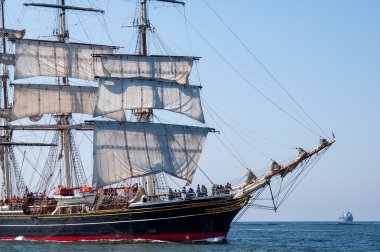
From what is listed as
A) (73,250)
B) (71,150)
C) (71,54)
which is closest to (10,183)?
(71,150)

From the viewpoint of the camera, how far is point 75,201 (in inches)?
2847

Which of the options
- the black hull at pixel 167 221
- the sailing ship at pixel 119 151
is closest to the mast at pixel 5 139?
the sailing ship at pixel 119 151

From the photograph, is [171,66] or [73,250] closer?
[73,250]

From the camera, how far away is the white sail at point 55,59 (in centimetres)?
8425

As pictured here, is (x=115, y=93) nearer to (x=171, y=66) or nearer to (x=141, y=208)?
(x=171, y=66)

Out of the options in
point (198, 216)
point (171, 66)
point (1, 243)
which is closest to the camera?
point (198, 216)

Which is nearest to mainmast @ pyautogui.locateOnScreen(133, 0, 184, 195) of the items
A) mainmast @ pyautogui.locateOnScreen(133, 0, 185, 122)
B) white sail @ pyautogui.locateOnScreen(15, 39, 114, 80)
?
mainmast @ pyautogui.locateOnScreen(133, 0, 185, 122)

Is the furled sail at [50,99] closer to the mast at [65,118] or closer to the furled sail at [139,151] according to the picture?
the mast at [65,118]

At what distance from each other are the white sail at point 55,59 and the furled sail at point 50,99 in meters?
1.73

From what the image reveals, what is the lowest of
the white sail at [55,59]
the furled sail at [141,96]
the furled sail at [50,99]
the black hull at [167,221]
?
the black hull at [167,221]

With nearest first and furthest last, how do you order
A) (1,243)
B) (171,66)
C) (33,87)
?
1. (1,243)
2. (171,66)
3. (33,87)

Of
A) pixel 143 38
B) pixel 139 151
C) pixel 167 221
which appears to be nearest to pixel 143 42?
pixel 143 38

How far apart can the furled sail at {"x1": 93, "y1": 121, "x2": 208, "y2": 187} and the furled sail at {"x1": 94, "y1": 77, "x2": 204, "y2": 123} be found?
72.9 inches

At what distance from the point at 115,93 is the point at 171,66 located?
6.08 m
